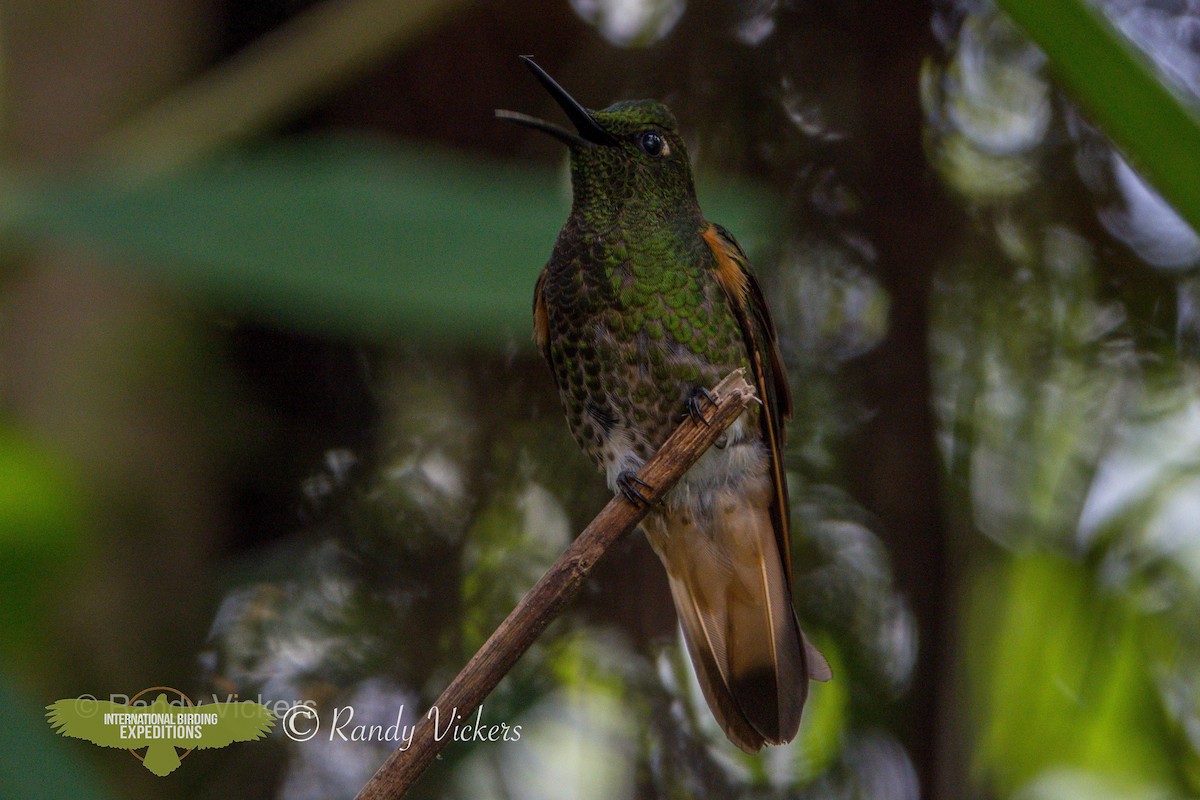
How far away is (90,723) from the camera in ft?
4.98

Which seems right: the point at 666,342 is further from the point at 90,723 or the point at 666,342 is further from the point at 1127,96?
the point at 1127,96

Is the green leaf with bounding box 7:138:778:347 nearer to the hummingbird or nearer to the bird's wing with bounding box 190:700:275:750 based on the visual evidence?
the bird's wing with bounding box 190:700:275:750

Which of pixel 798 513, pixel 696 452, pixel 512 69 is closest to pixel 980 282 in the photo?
pixel 798 513

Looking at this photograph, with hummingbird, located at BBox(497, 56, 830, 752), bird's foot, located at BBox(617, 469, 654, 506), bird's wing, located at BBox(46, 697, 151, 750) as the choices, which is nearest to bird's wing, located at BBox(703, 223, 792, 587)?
hummingbird, located at BBox(497, 56, 830, 752)

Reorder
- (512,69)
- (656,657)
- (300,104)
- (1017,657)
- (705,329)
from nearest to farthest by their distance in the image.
Result: (300,104) → (705,329) → (1017,657) → (656,657) → (512,69)

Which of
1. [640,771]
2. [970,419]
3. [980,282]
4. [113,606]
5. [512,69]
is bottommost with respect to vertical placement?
[640,771]

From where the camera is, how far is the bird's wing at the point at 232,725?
1485 mm

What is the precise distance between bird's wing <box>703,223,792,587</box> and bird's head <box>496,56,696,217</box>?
0.12 metres

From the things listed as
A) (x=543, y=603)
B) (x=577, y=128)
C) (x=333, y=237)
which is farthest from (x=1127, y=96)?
(x=577, y=128)

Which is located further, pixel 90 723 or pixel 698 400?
pixel 698 400

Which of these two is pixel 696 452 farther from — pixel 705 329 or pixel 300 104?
pixel 300 104

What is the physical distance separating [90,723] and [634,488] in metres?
0.80

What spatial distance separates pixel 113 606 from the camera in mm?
2348

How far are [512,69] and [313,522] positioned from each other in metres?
1.26
